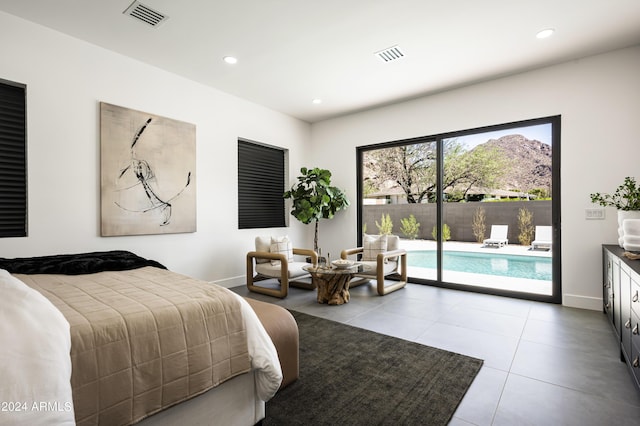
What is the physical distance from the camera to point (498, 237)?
440 centimetres

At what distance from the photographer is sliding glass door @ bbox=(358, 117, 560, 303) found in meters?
4.03

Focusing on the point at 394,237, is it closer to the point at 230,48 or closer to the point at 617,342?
the point at 617,342

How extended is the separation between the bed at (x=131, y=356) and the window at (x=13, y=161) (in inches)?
59.6

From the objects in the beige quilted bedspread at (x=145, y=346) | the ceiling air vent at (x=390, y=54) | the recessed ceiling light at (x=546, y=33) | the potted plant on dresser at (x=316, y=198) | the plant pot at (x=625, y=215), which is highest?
the ceiling air vent at (x=390, y=54)

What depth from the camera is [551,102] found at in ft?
12.6

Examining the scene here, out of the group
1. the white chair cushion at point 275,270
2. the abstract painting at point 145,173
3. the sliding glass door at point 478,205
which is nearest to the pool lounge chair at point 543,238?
the sliding glass door at point 478,205

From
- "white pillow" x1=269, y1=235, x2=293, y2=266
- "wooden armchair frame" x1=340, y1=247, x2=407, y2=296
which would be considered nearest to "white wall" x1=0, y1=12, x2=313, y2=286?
"white pillow" x1=269, y1=235, x2=293, y2=266

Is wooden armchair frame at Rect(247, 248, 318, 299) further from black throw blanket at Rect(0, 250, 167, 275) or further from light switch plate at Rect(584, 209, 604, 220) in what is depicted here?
light switch plate at Rect(584, 209, 604, 220)

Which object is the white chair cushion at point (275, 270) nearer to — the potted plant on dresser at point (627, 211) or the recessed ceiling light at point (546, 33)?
the potted plant on dresser at point (627, 211)

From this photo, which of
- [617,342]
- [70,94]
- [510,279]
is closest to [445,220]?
[510,279]

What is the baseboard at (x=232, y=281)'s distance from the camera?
15.2 ft

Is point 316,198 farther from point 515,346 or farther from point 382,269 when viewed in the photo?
point 515,346

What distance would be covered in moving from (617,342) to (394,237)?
2697 millimetres

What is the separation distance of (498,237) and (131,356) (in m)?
4.53
